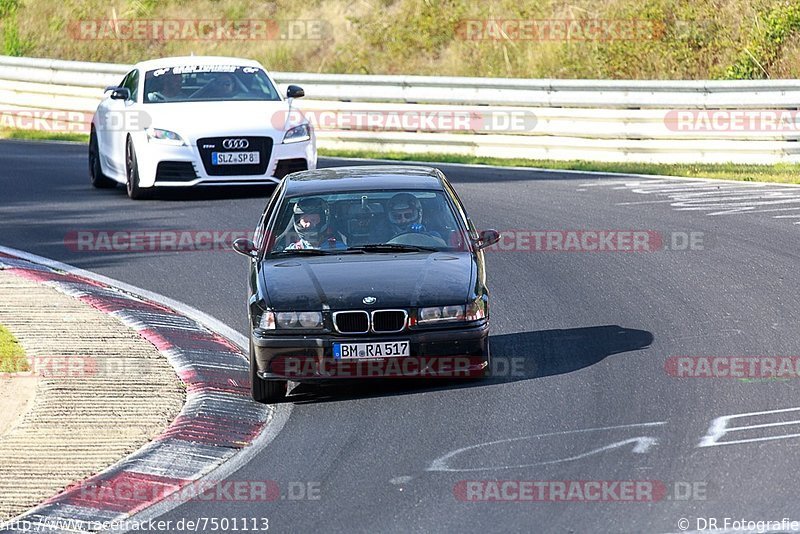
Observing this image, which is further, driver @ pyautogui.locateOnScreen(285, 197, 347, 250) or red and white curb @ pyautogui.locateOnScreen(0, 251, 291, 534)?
driver @ pyautogui.locateOnScreen(285, 197, 347, 250)

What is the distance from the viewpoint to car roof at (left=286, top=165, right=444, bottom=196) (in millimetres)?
10906

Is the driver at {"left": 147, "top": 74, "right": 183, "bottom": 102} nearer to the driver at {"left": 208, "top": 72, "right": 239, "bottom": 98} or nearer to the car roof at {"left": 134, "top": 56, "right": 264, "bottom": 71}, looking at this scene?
the car roof at {"left": 134, "top": 56, "right": 264, "bottom": 71}

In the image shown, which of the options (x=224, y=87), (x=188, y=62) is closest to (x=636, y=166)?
(x=224, y=87)

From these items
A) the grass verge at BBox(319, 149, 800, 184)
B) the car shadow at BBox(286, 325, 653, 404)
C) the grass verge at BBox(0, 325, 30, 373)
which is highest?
the grass verge at BBox(319, 149, 800, 184)

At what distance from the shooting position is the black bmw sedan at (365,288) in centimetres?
948

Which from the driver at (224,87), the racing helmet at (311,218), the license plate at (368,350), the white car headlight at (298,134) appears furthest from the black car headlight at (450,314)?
the driver at (224,87)

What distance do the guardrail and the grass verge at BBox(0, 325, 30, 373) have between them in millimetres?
12127

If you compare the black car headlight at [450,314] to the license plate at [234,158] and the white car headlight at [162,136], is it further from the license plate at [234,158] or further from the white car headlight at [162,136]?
the white car headlight at [162,136]

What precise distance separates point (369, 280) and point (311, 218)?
3.47ft

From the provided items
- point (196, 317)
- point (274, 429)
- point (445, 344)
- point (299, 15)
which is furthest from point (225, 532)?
point (299, 15)

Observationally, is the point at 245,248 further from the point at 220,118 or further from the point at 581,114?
→ the point at 581,114

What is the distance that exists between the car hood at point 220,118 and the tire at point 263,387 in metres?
8.43

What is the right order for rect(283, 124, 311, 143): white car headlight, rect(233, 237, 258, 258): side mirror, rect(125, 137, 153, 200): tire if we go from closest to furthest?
rect(233, 237, 258, 258): side mirror < rect(283, 124, 311, 143): white car headlight < rect(125, 137, 153, 200): tire

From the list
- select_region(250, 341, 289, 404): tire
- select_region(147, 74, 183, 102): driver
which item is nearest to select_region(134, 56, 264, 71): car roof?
select_region(147, 74, 183, 102): driver
